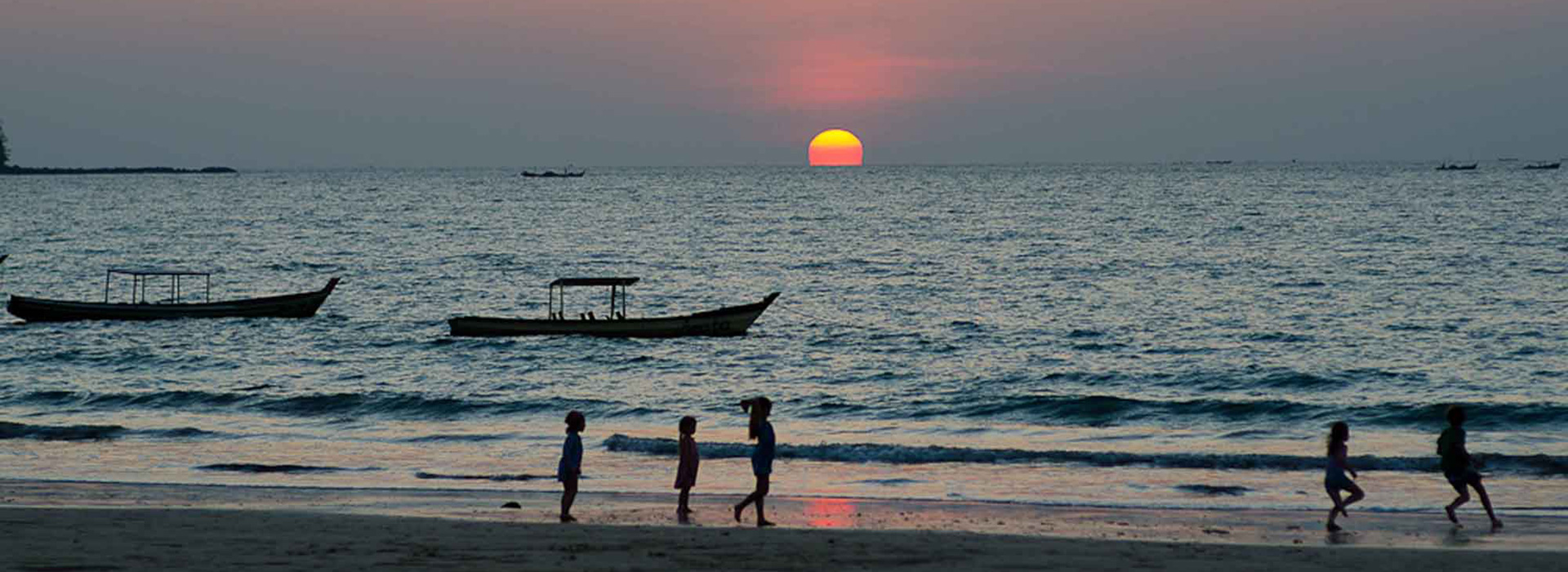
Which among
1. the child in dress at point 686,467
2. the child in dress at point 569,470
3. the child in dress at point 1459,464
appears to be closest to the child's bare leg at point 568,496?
the child in dress at point 569,470

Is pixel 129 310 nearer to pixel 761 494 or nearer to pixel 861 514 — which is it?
pixel 861 514

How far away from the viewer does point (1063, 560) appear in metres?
14.8

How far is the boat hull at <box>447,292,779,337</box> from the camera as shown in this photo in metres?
43.8

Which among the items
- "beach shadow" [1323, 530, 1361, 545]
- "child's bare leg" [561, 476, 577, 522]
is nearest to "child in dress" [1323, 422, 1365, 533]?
"beach shadow" [1323, 530, 1361, 545]

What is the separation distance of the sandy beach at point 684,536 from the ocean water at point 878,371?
1685mm

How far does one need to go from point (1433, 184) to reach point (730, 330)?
530 ft

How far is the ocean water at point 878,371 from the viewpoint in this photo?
24078 mm

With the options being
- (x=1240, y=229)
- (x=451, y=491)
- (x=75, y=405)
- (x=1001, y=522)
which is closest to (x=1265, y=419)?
(x=1001, y=522)

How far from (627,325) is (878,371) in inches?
367

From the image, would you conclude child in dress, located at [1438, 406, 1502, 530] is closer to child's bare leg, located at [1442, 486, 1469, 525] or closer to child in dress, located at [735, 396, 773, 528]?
child's bare leg, located at [1442, 486, 1469, 525]

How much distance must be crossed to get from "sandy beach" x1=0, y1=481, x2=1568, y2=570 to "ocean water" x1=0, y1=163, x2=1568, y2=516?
1.68 metres

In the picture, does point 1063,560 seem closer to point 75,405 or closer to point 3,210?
point 75,405

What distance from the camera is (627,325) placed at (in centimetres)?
4428

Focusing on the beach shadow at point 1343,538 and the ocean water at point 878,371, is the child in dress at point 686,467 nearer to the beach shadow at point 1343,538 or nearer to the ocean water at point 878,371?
the ocean water at point 878,371
